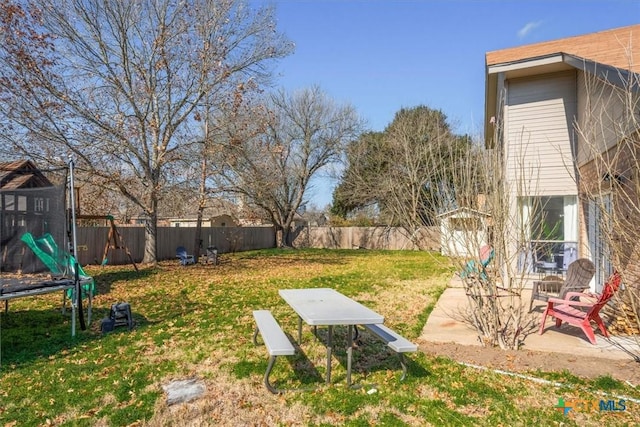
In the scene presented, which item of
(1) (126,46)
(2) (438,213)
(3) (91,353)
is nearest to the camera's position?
(3) (91,353)

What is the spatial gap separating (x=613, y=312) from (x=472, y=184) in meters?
2.95

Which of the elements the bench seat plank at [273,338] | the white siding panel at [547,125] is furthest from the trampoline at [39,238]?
the white siding panel at [547,125]

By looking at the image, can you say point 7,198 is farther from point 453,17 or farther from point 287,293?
point 453,17

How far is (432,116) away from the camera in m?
24.8

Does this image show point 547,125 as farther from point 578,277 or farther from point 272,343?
point 272,343

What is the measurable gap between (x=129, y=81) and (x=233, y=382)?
37.1 feet

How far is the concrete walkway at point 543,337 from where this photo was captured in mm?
4719

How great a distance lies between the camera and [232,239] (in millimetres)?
22641

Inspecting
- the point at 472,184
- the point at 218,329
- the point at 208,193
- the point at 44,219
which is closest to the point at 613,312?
the point at 472,184

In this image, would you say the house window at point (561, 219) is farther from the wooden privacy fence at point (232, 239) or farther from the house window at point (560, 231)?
the wooden privacy fence at point (232, 239)

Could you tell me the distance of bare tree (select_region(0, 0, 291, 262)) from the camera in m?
10.9

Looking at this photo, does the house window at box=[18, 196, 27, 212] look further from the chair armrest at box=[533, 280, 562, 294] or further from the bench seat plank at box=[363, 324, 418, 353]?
the chair armrest at box=[533, 280, 562, 294]

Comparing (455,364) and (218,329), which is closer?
(455,364)

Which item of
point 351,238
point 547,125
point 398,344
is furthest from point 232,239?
point 398,344
